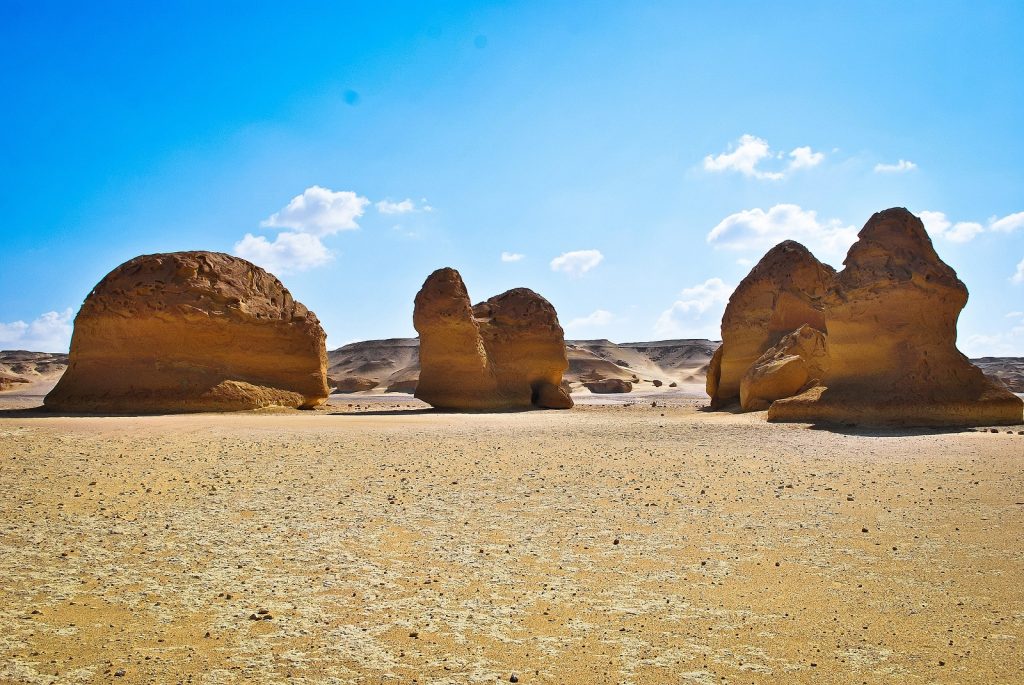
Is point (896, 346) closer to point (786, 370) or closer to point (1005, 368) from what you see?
point (786, 370)

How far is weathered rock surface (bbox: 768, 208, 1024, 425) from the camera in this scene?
1109 centimetres

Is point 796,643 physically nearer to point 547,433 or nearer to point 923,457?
point 923,457

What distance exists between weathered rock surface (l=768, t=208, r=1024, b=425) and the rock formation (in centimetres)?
1155

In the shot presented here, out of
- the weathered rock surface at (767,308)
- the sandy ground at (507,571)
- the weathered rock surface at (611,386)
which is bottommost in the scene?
the sandy ground at (507,571)

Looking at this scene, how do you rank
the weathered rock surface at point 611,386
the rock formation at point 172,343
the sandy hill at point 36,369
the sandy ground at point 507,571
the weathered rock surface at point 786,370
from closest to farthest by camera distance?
the sandy ground at point 507,571 → the rock formation at point 172,343 → the weathered rock surface at point 786,370 → the sandy hill at point 36,369 → the weathered rock surface at point 611,386

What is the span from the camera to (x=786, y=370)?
51.4 feet

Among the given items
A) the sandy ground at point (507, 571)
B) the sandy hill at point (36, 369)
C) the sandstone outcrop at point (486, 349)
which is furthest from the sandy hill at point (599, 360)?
the sandy ground at point (507, 571)

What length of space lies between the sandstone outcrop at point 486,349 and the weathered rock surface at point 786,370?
6.42 m

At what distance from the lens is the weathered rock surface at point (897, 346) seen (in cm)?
1109

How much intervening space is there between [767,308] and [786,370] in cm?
424

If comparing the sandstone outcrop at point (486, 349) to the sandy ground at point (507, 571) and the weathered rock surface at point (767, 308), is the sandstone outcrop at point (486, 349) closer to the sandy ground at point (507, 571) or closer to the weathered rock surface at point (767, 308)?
the weathered rock surface at point (767, 308)

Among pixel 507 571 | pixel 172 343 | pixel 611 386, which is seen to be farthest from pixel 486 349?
pixel 611 386

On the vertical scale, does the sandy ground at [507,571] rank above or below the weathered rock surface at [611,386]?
below

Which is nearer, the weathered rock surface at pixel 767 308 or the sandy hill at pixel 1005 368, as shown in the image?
the weathered rock surface at pixel 767 308
